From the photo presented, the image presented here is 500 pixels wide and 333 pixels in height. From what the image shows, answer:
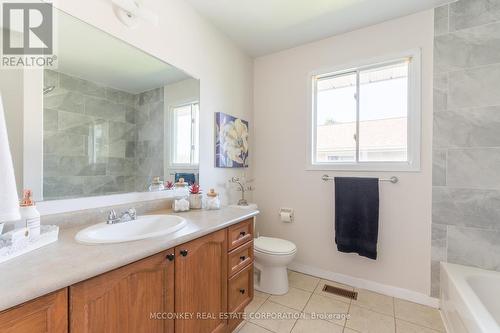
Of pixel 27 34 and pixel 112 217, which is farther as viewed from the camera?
pixel 112 217

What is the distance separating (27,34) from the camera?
40.9 inches

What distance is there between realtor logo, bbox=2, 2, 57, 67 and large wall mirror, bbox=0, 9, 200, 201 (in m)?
0.04

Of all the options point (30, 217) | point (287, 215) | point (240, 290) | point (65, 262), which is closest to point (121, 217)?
point (30, 217)

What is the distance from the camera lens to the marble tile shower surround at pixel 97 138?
112 centimetres

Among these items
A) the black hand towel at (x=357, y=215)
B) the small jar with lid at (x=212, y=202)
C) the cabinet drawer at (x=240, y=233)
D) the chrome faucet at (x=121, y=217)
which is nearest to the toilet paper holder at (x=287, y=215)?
the black hand towel at (x=357, y=215)

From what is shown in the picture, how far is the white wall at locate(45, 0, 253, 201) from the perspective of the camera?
129 centimetres

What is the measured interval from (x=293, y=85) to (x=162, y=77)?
146 centimetres

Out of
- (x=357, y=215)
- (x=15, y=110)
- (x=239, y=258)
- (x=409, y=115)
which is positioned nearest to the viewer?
(x=15, y=110)

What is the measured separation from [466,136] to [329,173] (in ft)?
3.58

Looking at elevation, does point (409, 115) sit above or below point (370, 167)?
above

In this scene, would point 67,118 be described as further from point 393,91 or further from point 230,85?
point 393,91

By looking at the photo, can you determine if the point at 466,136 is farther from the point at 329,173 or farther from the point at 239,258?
the point at 239,258

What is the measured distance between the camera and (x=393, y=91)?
2074mm

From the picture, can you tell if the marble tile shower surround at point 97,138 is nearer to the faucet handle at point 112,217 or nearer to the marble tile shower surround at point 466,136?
the faucet handle at point 112,217
